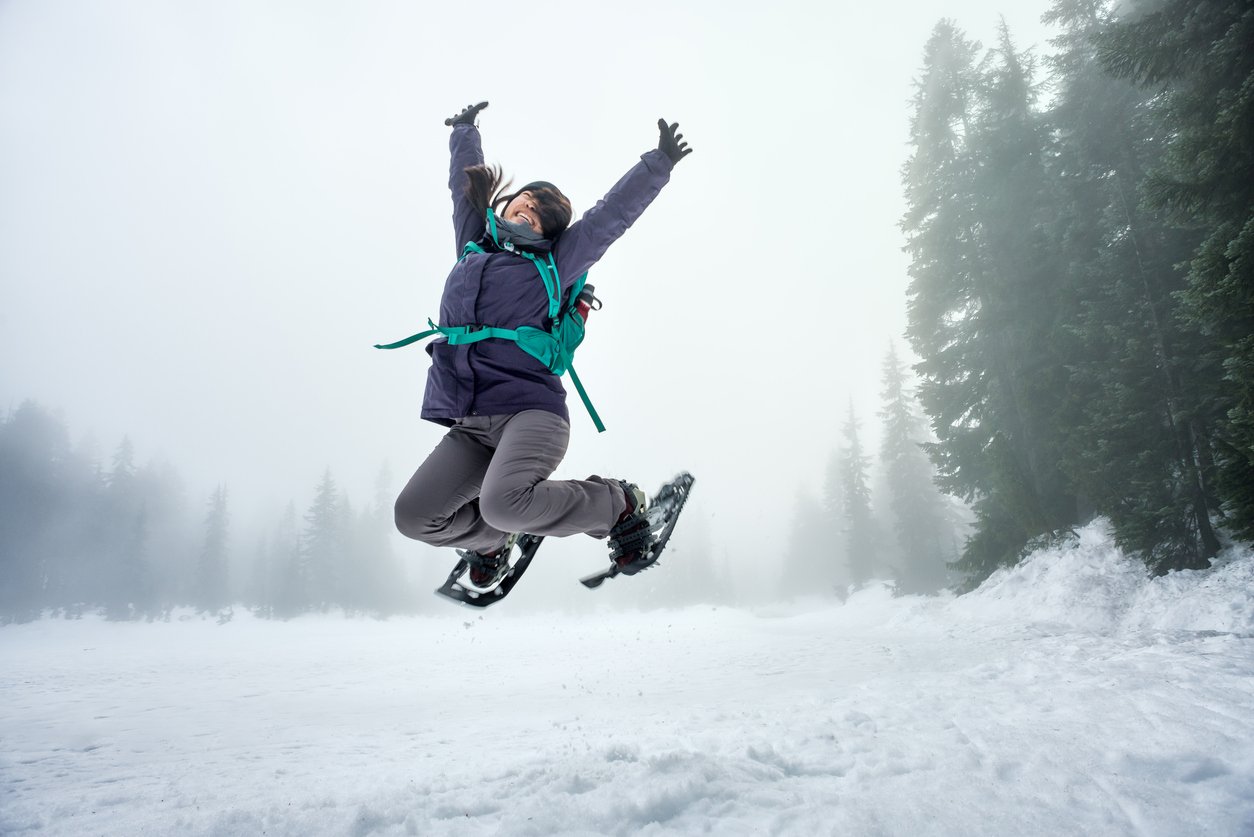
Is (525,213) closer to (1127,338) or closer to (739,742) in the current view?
(739,742)

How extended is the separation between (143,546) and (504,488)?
43.9 meters

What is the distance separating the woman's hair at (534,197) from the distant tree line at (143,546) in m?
40.6

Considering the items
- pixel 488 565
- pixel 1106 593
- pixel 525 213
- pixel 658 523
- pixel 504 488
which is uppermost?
pixel 525 213

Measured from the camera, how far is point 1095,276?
11.4 m

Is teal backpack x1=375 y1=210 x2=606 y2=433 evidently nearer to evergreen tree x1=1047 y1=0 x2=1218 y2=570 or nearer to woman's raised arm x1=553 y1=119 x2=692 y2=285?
woman's raised arm x1=553 y1=119 x2=692 y2=285

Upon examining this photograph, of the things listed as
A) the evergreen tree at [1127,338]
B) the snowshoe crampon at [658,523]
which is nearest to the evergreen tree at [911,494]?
the evergreen tree at [1127,338]

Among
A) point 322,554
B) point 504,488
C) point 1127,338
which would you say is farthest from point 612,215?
point 322,554

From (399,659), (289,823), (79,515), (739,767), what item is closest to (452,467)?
(289,823)

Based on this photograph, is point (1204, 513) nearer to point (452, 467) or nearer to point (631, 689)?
point (631, 689)

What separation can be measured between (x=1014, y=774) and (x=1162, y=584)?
9327 mm

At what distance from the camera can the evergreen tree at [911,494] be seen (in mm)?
27797

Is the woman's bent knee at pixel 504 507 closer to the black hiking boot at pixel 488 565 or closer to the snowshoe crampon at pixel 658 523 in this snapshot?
the snowshoe crampon at pixel 658 523

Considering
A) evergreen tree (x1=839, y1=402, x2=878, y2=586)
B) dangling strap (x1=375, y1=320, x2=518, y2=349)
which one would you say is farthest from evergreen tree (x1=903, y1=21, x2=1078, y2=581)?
evergreen tree (x1=839, y1=402, x2=878, y2=586)

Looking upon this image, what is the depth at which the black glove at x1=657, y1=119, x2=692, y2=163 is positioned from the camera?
3740mm
